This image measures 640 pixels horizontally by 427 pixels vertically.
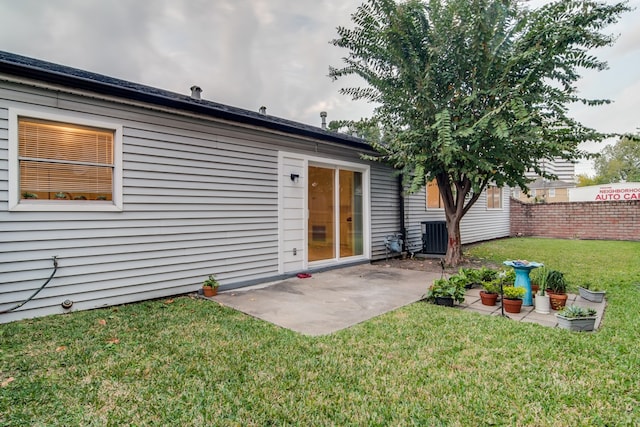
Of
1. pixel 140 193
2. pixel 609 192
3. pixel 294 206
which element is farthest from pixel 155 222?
pixel 609 192

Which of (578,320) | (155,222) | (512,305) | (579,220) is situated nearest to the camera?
(578,320)

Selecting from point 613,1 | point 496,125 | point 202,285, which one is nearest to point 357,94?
point 496,125

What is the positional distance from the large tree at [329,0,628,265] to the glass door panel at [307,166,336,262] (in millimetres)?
1546

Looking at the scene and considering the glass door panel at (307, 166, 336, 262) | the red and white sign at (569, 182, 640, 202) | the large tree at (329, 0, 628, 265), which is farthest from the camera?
the red and white sign at (569, 182, 640, 202)

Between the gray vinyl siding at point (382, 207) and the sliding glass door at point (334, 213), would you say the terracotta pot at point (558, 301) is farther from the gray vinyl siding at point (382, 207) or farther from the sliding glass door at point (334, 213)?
the gray vinyl siding at point (382, 207)

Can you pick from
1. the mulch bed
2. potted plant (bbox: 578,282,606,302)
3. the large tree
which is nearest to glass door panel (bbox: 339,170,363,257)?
the mulch bed

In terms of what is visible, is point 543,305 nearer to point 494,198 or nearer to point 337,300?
point 337,300

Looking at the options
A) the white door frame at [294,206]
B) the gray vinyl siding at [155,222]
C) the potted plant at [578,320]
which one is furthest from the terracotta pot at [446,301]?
the gray vinyl siding at [155,222]

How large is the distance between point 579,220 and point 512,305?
12.1 m

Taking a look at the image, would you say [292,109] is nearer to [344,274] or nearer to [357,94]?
[357,94]

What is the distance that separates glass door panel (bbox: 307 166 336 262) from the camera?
6539mm

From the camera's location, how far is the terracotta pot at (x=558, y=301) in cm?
384

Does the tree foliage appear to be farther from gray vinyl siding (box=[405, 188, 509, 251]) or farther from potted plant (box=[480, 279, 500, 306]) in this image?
potted plant (box=[480, 279, 500, 306])

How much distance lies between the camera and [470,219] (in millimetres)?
11523
